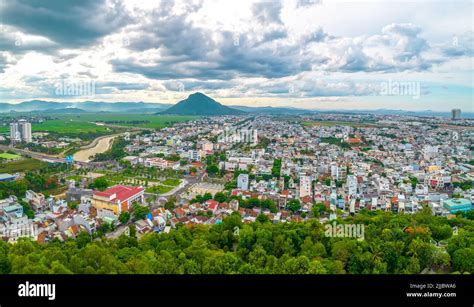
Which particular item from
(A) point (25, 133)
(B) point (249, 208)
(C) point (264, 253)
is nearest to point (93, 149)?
(A) point (25, 133)

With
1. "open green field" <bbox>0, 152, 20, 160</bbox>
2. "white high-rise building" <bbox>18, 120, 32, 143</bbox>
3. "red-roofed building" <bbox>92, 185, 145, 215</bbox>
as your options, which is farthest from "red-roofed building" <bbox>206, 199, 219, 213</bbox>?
"white high-rise building" <bbox>18, 120, 32, 143</bbox>

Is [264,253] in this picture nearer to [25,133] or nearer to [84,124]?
[25,133]

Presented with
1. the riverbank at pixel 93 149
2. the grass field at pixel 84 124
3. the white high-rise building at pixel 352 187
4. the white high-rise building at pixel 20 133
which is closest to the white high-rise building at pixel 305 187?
→ the white high-rise building at pixel 352 187

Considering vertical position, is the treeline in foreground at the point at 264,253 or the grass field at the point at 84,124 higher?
the grass field at the point at 84,124

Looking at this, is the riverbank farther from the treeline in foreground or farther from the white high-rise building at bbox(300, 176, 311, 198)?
the treeline in foreground

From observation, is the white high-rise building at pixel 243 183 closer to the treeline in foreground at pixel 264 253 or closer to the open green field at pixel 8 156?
the treeline in foreground at pixel 264 253
